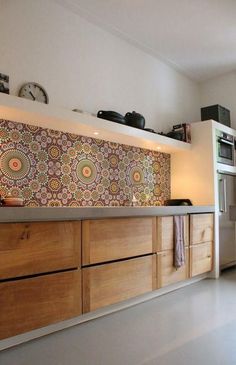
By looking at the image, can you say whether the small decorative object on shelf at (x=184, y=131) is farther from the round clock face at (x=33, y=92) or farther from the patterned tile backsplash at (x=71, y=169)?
the round clock face at (x=33, y=92)

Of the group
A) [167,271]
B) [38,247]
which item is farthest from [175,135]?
[38,247]

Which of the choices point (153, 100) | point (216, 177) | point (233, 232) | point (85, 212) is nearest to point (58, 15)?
point (153, 100)

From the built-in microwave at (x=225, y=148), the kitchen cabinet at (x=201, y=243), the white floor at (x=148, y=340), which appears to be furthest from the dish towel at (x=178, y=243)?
the built-in microwave at (x=225, y=148)

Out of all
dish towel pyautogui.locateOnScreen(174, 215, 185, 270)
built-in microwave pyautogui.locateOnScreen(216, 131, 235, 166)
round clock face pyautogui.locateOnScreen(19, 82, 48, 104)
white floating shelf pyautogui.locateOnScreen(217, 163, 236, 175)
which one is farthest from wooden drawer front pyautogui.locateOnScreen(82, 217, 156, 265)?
built-in microwave pyautogui.locateOnScreen(216, 131, 235, 166)

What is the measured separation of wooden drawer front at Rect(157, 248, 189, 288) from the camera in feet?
8.70

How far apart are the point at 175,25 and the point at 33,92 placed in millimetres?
1770

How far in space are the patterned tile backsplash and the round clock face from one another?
0.25 meters

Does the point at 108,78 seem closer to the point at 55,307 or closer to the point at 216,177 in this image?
the point at 216,177

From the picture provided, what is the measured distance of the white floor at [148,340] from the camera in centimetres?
162

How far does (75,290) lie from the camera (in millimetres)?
1988

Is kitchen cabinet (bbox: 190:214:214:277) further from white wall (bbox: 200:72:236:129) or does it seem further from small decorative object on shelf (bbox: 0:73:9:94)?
small decorative object on shelf (bbox: 0:73:9:94)

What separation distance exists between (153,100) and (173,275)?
2165mm

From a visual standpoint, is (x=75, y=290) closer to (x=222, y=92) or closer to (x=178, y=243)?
(x=178, y=243)

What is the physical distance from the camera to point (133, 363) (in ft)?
5.18
